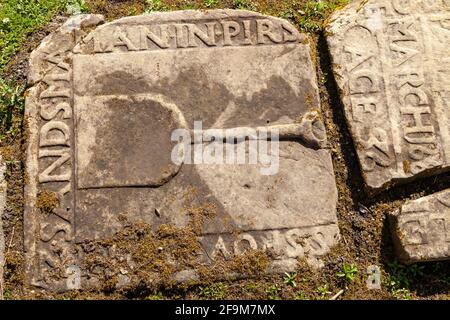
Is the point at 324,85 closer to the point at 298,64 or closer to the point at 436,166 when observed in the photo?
the point at 298,64

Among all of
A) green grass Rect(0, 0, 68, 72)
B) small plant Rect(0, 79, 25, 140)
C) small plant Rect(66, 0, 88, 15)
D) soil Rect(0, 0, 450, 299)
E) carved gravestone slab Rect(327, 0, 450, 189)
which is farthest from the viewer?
small plant Rect(66, 0, 88, 15)

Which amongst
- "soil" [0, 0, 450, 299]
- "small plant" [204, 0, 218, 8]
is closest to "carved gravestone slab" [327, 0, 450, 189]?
"soil" [0, 0, 450, 299]

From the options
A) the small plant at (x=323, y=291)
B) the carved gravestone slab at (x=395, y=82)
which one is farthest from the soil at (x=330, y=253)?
the carved gravestone slab at (x=395, y=82)

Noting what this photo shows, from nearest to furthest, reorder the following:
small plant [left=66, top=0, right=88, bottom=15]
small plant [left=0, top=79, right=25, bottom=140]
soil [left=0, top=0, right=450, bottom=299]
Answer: soil [left=0, top=0, right=450, bottom=299] < small plant [left=0, top=79, right=25, bottom=140] < small plant [left=66, top=0, right=88, bottom=15]

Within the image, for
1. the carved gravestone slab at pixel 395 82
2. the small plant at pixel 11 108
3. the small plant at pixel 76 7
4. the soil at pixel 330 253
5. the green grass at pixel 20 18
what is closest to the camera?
the soil at pixel 330 253

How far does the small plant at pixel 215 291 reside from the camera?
341 cm

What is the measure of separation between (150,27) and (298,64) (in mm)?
1233

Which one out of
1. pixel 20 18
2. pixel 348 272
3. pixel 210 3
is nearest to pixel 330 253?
pixel 348 272

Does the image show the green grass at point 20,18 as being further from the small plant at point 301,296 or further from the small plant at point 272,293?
the small plant at point 301,296

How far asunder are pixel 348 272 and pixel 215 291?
982mm

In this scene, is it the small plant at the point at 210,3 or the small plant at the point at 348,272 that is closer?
the small plant at the point at 348,272

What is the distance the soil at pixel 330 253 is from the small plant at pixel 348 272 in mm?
26

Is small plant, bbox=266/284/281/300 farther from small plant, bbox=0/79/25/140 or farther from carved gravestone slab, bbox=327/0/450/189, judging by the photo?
small plant, bbox=0/79/25/140

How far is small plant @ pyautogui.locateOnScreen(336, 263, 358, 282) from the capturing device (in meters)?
3.48
